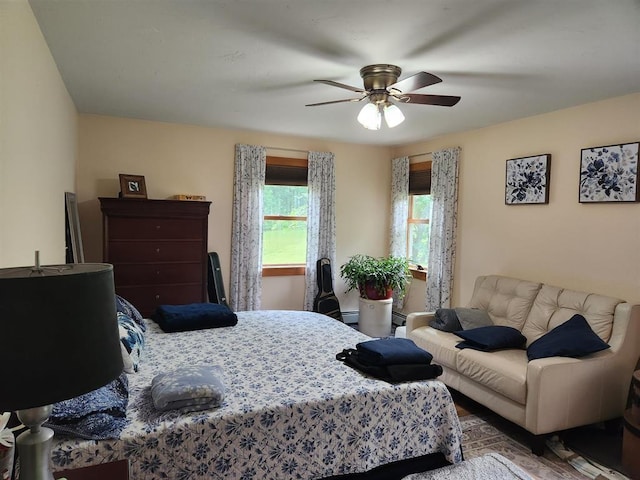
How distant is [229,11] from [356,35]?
0.67 m

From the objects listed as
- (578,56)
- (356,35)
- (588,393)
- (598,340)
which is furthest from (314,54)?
(588,393)

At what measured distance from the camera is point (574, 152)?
357 centimetres

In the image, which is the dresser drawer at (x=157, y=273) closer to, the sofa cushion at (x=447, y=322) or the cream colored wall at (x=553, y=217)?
the sofa cushion at (x=447, y=322)

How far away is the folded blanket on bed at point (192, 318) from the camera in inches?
121

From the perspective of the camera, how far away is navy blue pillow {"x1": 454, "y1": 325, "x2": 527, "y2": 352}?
325cm

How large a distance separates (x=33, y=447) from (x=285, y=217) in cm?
464

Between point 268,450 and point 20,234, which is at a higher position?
point 20,234

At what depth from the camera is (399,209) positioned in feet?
19.1

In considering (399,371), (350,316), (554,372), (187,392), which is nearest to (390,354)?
(399,371)

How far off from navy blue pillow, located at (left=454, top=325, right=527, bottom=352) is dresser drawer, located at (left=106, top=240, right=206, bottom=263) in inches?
109

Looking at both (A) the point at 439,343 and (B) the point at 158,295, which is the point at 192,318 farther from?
(A) the point at 439,343

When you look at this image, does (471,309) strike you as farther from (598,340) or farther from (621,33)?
(621,33)

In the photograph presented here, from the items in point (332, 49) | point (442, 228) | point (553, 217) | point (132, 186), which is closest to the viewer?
point (332, 49)

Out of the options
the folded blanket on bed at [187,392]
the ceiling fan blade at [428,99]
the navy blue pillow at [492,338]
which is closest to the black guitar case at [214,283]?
the navy blue pillow at [492,338]
